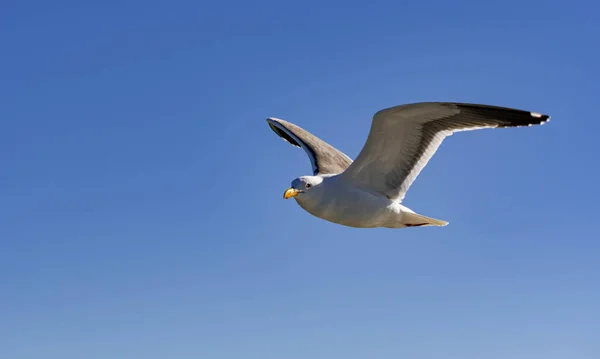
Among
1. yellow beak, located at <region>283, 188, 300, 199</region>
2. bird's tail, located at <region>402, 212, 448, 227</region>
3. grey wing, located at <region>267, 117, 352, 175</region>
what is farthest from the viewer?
grey wing, located at <region>267, 117, 352, 175</region>

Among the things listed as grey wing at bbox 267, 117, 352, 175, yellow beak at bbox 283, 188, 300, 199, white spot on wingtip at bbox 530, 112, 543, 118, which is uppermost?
grey wing at bbox 267, 117, 352, 175

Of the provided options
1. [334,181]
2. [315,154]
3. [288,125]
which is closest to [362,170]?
[334,181]

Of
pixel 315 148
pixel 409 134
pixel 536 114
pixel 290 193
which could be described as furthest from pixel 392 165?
pixel 315 148

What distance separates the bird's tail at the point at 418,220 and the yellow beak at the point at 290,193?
1599mm

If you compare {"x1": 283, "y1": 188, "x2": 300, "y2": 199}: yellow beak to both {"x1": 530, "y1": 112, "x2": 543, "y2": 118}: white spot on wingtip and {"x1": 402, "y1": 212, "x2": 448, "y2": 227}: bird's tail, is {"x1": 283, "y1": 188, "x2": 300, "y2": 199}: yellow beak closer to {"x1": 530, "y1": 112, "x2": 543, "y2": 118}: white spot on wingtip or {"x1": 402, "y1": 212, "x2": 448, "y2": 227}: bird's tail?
{"x1": 402, "y1": 212, "x2": 448, "y2": 227}: bird's tail

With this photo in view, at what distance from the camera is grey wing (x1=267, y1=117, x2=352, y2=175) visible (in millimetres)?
11195

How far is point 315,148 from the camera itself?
1198 centimetres

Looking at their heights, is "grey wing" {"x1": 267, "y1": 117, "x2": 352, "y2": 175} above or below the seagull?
above

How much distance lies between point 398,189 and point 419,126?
1050mm

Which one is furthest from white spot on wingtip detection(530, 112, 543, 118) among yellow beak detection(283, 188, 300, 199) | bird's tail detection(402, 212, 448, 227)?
yellow beak detection(283, 188, 300, 199)

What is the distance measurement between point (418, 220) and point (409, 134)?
1.36 m

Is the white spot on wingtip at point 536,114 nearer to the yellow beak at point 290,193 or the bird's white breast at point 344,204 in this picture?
the bird's white breast at point 344,204

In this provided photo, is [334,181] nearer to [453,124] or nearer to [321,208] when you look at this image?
[321,208]

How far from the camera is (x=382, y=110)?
29.4 ft
